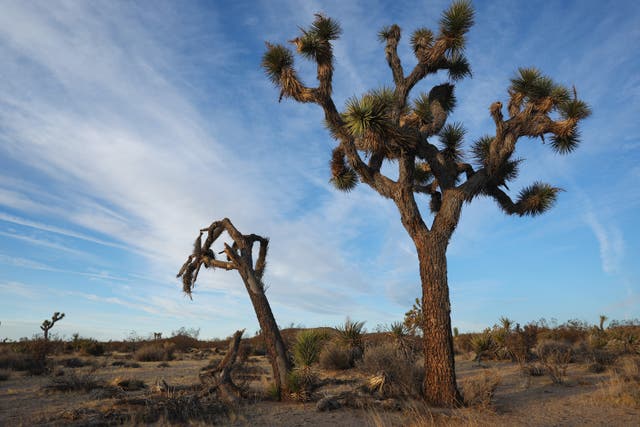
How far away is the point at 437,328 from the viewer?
8891mm

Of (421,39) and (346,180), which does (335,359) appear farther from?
(421,39)

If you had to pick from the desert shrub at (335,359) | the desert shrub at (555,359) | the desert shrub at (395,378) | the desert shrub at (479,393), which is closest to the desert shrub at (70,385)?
the desert shrub at (395,378)

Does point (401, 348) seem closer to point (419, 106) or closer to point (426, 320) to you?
point (426, 320)

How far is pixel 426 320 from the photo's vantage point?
29.7ft

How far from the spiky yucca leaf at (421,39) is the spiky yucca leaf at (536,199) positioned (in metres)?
4.57

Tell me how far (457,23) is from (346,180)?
4.72 m

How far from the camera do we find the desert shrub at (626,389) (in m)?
9.09

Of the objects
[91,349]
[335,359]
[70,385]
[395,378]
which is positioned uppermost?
[91,349]

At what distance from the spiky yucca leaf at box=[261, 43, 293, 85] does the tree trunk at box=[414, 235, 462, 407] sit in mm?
5169

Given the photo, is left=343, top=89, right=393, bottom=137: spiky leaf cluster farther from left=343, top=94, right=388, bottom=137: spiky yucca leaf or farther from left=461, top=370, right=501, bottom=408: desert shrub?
left=461, top=370, right=501, bottom=408: desert shrub

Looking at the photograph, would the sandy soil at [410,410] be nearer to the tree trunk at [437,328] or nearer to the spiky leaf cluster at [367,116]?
the tree trunk at [437,328]

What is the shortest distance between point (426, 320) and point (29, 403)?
28.3ft

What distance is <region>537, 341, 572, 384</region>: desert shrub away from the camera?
1189cm

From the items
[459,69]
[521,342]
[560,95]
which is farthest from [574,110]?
[521,342]
